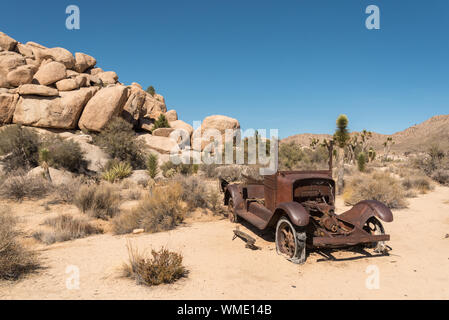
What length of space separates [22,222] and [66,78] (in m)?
24.6

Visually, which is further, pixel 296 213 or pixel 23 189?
pixel 23 189

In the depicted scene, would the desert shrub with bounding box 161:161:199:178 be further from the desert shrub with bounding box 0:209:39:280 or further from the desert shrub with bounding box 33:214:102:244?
the desert shrub with bounding box 0:209:39:280

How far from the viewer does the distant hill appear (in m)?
60.0

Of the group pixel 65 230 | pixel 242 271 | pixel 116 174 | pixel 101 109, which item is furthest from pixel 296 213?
pixel 101 109

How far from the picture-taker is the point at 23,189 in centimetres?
1061

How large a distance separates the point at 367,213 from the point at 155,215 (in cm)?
547

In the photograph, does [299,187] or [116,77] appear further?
[116,77]

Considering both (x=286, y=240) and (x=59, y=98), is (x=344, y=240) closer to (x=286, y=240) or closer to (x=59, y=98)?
(x=286, y=240)

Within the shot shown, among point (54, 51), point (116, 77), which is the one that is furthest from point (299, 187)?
point (116, 77)

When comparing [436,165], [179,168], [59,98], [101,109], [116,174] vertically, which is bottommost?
[116,174]

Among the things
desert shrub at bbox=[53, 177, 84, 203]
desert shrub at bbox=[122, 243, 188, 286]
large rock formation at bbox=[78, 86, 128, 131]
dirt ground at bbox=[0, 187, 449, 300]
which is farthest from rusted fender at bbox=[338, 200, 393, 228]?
large rock formation at bbox=[78, 86, 128, 131]

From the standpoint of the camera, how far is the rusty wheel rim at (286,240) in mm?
5360

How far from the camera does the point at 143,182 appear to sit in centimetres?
1459
